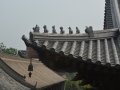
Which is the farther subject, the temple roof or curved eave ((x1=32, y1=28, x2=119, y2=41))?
curved eave ((x1=32, y1=28, x2=119, y2=41))

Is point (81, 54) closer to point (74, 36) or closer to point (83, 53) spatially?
point (83, 53)

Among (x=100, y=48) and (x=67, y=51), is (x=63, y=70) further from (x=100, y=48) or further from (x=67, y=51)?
(x=100, y=48)

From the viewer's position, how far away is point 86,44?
573 cm

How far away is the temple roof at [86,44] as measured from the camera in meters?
4.98

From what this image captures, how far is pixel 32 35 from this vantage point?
5285 mm

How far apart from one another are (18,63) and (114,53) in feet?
44.3

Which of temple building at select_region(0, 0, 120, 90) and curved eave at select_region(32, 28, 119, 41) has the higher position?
curved eave at select_region(32, 28, 119, 41)

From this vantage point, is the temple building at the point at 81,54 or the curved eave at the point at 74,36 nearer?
the temple building at the point at 81,54

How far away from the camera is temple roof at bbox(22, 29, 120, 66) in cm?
498

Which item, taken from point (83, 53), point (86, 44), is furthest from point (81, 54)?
point (86, 44)

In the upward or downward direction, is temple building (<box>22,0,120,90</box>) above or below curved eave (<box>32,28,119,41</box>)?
below

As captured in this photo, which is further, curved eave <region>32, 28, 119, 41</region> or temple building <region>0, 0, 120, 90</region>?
curved eave <region>32, 28, 119, 41</region>

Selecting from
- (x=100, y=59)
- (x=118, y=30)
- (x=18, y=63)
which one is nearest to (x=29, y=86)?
(x=18, y=63)

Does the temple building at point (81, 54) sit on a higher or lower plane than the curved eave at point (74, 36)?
lower
